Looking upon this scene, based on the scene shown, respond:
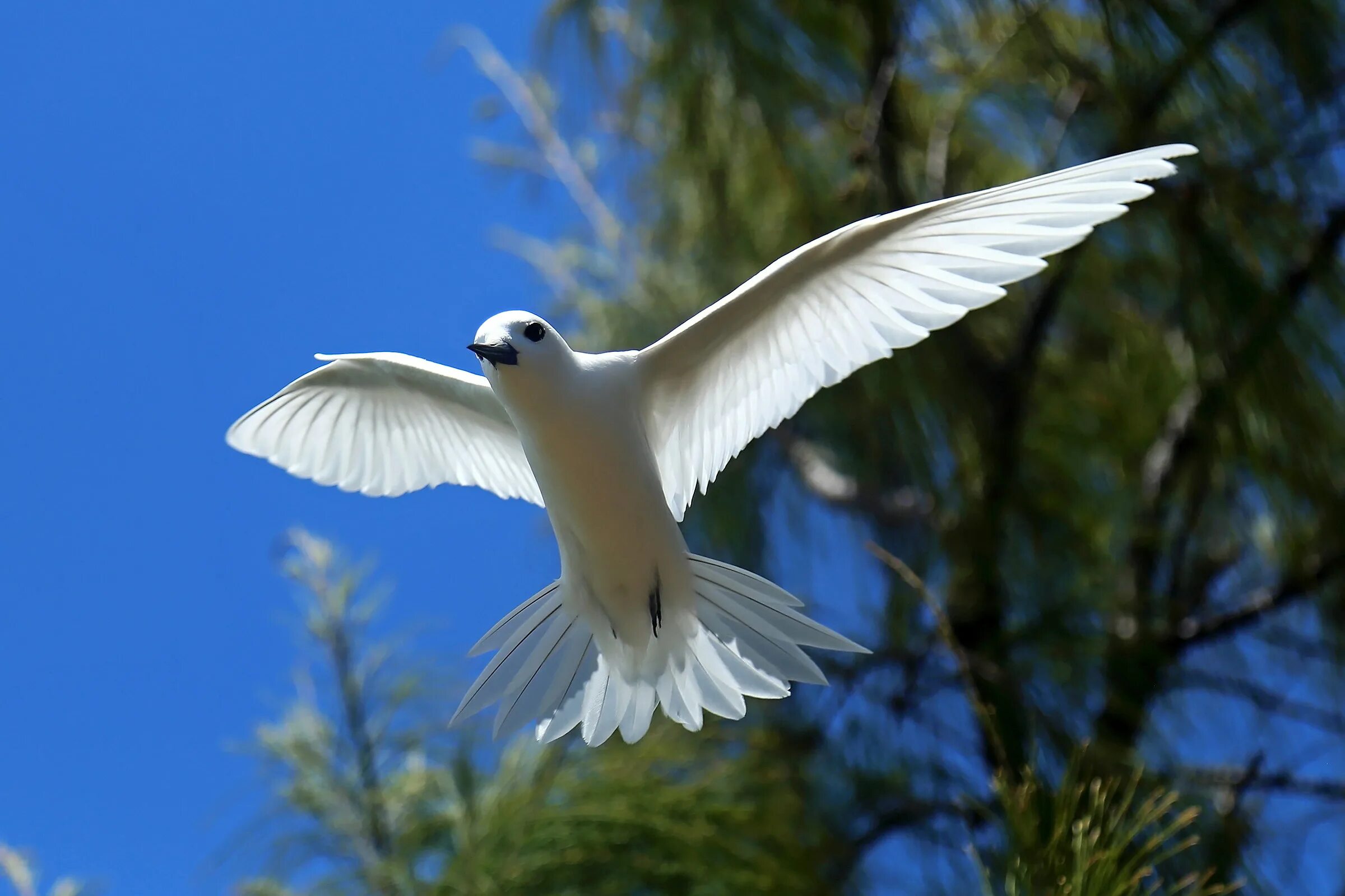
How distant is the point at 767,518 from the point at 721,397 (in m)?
0.95

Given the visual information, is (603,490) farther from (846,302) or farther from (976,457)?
(976,457)

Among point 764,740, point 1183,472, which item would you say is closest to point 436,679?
point 764,740

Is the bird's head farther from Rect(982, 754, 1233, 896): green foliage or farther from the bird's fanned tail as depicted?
Rect(982, 754, 1233, 896): green foliage

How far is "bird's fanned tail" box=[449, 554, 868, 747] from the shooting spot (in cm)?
130

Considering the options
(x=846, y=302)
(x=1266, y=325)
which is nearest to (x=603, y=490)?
(x=846, y=302)

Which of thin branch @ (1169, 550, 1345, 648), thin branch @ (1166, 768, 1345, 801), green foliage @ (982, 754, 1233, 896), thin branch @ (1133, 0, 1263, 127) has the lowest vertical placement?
green foliage @ (982, 754, 1233, 896)

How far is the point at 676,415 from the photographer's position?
1364mm

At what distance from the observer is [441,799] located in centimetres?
165

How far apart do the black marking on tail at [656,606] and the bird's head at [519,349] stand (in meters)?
0.22

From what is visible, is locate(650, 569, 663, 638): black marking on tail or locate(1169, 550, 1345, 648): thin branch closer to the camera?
locate(650, 569, 663, 638): black marking on tail

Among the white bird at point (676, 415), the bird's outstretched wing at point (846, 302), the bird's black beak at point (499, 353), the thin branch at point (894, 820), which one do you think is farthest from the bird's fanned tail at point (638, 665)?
the thin branch at point (894, 820)

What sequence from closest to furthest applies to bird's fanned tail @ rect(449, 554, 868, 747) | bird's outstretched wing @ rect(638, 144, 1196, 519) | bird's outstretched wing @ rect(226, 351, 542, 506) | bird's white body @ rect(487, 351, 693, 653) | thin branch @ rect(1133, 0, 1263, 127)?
bird's outstretched wing @ rect(638, 144, 1196, 519) < bird's white body @ rect(487, 351, 693, 653) < bird's fanned tail @ rect(449, 554, 868, 747) < bird's outstretched wing @ rect(226, 351, 542, 506) < thin branch @ rect(1133, 0, 1263, 127)

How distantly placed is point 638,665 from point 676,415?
0.77 feet

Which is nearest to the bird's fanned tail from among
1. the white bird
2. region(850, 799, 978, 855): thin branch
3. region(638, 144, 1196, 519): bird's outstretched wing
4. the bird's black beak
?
the white bird
